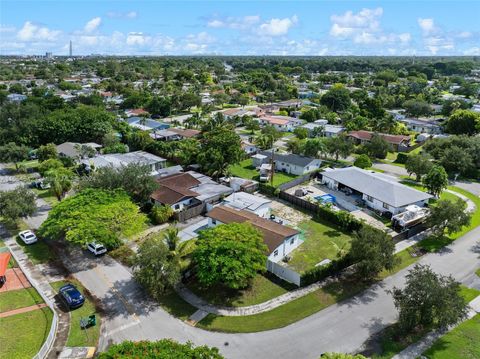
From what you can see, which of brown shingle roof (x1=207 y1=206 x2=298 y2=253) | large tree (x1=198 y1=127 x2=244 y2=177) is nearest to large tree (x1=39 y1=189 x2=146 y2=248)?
brown shingle roof (x1=207 y1=206 x2=298 y2=253)

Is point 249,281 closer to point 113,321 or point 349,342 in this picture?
point 349,342

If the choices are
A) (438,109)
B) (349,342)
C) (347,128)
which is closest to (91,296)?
(349,342)

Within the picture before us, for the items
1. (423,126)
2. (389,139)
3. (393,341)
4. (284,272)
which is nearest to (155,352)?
(284,272)

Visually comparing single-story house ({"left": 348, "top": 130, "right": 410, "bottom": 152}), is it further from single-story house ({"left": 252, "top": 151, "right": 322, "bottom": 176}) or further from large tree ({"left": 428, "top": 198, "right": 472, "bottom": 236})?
large tree ({"left": 428, "top": 198, "right": 472, "bottom": 236})

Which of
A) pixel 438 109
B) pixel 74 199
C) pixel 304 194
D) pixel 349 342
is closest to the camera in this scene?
pixel 349 342

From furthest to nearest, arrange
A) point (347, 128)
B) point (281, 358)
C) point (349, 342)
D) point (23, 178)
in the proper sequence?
point (347, 128), point (23, 178), point (349, 342), point (281, 358)

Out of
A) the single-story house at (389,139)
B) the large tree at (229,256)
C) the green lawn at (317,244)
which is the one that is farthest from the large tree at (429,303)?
the single-story house at (389,139)
